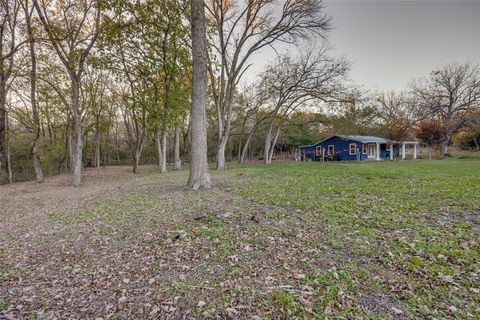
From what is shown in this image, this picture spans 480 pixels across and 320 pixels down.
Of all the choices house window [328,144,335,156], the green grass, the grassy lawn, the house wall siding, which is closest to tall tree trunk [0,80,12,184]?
the grassy lawn

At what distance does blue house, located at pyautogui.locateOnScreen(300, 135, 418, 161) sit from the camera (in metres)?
27.3

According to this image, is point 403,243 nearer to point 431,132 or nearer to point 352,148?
point 352,148

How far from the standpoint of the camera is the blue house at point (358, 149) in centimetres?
2730

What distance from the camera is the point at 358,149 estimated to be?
27.3 meters

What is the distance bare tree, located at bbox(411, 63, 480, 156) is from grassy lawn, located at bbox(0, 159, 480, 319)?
32488mm

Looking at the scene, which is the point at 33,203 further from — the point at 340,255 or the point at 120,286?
the point at 340,255

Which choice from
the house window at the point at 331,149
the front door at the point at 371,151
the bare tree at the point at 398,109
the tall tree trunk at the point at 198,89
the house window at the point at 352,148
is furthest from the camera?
the bare tree at the point at 398,109

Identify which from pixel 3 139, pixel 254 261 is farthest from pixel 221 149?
pixel 254 261

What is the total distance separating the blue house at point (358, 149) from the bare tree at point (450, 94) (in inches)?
226

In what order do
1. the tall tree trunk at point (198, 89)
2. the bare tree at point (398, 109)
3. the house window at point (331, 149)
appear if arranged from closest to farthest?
1. the tall tree trunk at point (198, 89)
2. the house window at point (331, 149)
3. the bare tree at point (398, 109)

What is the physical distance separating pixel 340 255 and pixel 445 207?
12.9 ft

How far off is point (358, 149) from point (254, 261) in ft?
91.3

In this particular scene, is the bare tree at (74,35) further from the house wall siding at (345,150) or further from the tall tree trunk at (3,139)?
the house wall siding at (345,150)

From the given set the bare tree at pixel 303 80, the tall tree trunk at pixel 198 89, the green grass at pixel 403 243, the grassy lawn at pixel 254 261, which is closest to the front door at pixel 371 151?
the bare tree at pixel 303 80
